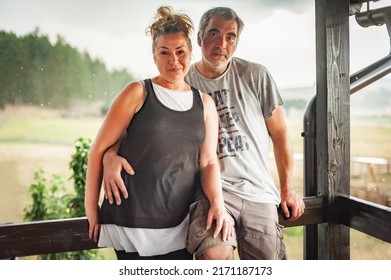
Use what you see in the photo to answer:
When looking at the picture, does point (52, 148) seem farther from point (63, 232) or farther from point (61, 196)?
point (61, 196)

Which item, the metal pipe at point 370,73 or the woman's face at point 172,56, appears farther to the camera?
the metal pipe at point 370,73

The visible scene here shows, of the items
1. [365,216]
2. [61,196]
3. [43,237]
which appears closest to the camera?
[43,237]

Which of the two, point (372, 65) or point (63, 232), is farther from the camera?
point (372, 65)

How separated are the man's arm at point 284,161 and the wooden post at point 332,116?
6.4 inches

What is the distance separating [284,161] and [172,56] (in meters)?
0.66

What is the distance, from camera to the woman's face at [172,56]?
205 cm

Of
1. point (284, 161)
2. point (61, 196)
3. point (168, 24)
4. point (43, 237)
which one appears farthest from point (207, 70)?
point (61, 196)

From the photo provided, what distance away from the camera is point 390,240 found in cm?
215

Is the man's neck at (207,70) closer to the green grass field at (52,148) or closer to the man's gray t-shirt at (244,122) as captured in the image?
the man's gray t-shirt at (244,122)

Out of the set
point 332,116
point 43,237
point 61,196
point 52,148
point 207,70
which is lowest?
point 43,237

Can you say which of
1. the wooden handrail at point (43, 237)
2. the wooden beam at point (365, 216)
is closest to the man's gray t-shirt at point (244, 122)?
the wooden beam at point (365, 216)

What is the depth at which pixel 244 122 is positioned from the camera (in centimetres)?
218

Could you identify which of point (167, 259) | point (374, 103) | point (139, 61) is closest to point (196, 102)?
point (139, 61)

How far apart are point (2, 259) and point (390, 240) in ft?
4.89
